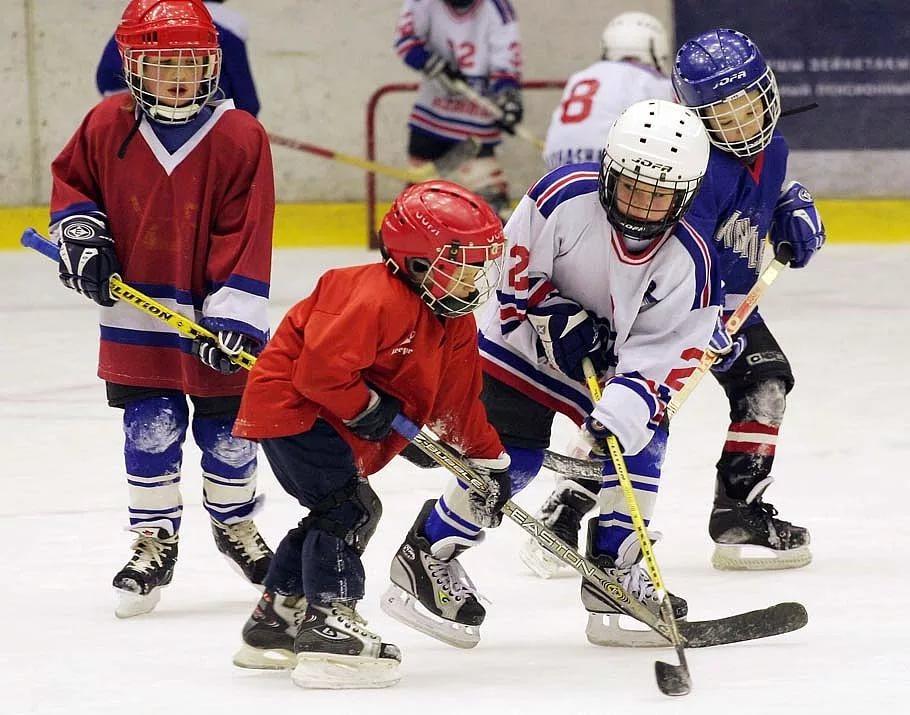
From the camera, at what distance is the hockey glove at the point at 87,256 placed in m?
2.91

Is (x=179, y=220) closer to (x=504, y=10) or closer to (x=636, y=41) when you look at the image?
(x=636, y=41)

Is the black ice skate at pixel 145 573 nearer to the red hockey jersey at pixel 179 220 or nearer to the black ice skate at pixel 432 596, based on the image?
the red hockey jersey at pixel 179 220

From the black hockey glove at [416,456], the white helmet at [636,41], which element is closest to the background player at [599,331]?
the black hockey glove at [416,456]

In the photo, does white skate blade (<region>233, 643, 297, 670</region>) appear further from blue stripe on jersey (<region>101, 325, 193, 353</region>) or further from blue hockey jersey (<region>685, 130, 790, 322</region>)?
blue hockey jersey (<region>685, 130, 790, 322</region>)

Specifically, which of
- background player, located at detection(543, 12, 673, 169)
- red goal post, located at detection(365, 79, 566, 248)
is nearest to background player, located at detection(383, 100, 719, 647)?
background player, located at detection(543, 12, 673, 169)

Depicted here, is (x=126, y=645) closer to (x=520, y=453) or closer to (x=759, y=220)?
(x=520, y=453)

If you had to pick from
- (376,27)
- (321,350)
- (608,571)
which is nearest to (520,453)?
(608,571)

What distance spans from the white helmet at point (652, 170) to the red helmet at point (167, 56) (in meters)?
0.69

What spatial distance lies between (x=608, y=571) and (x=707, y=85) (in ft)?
2.95

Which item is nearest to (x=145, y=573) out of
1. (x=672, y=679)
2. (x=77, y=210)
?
(x=77, y=210)

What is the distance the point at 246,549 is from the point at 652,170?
38.0 inches

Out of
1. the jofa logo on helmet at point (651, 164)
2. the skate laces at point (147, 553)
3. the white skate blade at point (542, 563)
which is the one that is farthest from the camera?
the white skate blade at point (542, 563)

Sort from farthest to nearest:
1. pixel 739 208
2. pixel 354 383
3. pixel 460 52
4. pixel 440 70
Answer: pixel 460 52 → pixel 440 70 → pixel 739 208 → pixel 354 383

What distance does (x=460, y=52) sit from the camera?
24.0 ft
